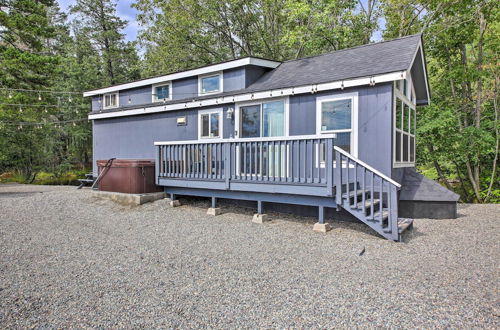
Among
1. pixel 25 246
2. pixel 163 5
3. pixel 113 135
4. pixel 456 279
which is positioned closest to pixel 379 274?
pixel 456 279

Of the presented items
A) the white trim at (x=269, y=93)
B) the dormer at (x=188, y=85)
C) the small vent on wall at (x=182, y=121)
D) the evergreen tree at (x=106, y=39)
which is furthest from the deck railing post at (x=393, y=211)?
the evergreen tree at (x=106, y=39)

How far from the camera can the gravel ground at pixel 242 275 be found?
2.82 meters

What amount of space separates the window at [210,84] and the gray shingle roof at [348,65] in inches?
48.6

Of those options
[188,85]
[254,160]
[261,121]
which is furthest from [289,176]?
[188,85]

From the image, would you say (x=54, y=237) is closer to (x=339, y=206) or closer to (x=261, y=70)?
(x=339, y=206)

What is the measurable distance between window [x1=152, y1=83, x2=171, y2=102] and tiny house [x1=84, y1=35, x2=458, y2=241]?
0.37 meters

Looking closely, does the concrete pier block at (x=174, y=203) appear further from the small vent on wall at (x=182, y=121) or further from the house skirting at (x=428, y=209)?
the house skirting at (x=428, y=209)

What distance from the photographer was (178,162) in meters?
8.12

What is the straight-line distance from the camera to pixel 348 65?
753cm

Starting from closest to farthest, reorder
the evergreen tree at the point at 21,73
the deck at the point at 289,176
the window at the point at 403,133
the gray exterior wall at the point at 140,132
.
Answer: the deck at the point at 289,176 < the window at the point at 403,133 < the gray exterior wall at the point at 140,132 < the evergreen tree at the point at 21,73

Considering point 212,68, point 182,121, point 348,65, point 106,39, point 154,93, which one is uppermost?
point 106,39

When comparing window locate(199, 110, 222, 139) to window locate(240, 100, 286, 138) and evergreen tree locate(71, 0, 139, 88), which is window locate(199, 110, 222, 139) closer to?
window locate(240, 100, 286, 138)

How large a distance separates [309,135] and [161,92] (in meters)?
6.86

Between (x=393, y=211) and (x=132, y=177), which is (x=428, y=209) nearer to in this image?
(x=393, y=211)
